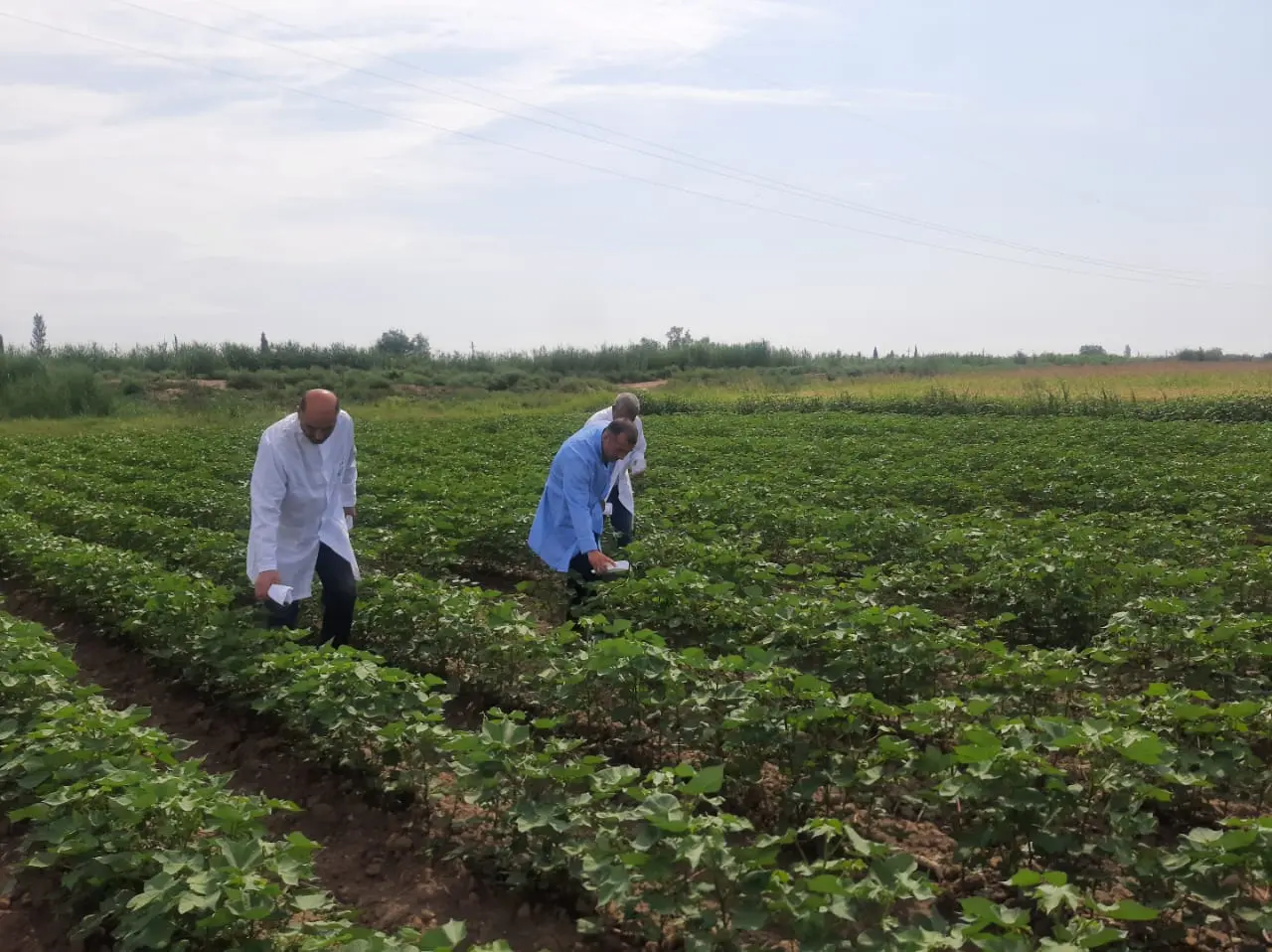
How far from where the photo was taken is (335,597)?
5910 mm

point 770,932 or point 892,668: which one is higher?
point 892,668

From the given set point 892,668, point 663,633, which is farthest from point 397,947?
point 663,633

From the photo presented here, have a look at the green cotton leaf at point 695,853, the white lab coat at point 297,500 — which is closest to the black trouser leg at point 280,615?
the white lab coat at point 297,500

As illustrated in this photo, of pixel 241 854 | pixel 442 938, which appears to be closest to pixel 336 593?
pixel 241 854

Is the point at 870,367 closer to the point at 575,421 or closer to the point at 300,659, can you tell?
the point at 575,421

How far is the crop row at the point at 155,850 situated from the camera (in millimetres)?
2943

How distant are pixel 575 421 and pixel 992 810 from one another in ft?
74.4

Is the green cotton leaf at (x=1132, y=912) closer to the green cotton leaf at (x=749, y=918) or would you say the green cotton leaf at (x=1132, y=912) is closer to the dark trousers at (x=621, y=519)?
the green cotton leaf at (x=749, y=918)

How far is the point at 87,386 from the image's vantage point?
3362cm

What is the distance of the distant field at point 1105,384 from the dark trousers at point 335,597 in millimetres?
25171

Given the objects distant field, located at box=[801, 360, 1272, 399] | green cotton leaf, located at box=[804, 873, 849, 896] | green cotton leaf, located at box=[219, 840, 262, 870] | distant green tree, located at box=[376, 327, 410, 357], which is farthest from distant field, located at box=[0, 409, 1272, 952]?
distant green tree, located at box=[376, 327, 410, 357]

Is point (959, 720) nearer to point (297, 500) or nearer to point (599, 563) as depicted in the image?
point (599, 563)

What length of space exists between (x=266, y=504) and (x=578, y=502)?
1.85 metres

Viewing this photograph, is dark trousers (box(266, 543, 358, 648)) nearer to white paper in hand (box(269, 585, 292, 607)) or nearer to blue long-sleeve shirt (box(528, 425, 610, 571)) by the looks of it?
white paper in hand (box(269, 585, 292, 607))
